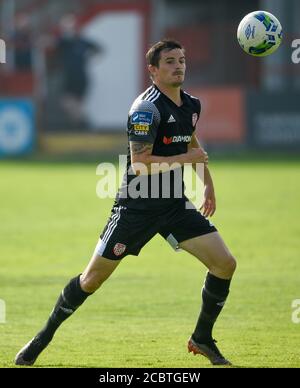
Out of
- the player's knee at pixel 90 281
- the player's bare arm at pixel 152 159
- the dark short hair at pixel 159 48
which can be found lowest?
the player's knee at pixel 90 281

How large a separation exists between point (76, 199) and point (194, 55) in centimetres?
1668

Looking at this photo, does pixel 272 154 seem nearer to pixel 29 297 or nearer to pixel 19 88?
pixel 19 88

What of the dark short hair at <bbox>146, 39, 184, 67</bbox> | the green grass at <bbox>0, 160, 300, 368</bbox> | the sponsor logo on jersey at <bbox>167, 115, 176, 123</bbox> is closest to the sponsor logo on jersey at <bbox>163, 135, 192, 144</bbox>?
the sponsor logo on jersey at <bbox>167, 115, 176, 123</bbox>

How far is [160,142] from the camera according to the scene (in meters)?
8.68

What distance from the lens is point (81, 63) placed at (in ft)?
119

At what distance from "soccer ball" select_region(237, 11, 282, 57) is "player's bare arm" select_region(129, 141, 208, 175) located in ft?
3.54

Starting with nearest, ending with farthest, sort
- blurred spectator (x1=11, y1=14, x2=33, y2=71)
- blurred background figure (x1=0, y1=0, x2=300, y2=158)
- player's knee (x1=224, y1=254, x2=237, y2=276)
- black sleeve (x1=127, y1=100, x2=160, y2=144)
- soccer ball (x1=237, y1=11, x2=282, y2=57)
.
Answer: black sleeve (x1=127, y1=100, x2=160, y2=144), player's knee (x1=224, y1=254, x2=237, y2=276), soccer ball (x1=237, y1=11, x2=282, y2=57), blurred spectator (x1=11, y1=14, x2=33, y2=71), blurred background figure (x1=0, y1=0, x2=300, y2=158)

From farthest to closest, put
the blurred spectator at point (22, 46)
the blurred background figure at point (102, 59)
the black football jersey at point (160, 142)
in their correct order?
1. the blurred background figure at point (102, 59)
2. the blurred spectator at point (22, 46)
3. the black football jersey at point (160, 142)

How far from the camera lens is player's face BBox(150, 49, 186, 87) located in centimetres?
862

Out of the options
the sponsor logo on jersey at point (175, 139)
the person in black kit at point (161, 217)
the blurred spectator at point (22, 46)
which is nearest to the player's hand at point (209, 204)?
the person in black kit at point (161, 217)

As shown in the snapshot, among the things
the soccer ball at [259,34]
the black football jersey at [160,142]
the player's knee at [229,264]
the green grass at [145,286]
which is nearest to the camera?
the black football jersey at [160,142]

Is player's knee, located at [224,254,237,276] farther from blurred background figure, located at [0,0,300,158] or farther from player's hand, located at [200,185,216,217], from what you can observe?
blurred background figure, located at [0,0,300,158]

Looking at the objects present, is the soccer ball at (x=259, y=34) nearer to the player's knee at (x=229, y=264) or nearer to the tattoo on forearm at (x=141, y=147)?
the tattoo on forearm at (x=141, y=147)

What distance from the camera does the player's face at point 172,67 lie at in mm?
8617
